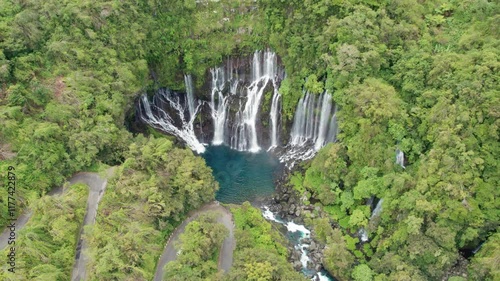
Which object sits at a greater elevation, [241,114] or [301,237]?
[241,114]

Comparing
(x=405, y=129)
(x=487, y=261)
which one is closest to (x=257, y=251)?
(x=487, y=261)

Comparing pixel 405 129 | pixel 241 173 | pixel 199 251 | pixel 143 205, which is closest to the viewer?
pixel 199 251

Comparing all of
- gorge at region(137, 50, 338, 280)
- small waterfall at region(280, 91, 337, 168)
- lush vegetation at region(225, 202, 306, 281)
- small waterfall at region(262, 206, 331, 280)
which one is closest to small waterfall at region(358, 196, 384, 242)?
small waterfall at region(262, 206, 331, 280)

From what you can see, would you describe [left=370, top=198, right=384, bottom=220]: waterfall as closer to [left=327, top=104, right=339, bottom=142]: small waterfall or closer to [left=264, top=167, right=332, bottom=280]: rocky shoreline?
[left=264, top=167, right=332, bottom=280]: rocky shoreline

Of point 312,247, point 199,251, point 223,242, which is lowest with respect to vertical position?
point 312,247

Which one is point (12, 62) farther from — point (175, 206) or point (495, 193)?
point (495, 193)

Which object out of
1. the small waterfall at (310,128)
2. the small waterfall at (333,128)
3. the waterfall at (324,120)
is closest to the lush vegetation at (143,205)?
the small waterfall at (310,128)

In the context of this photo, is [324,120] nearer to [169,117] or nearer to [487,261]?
[169,117]
